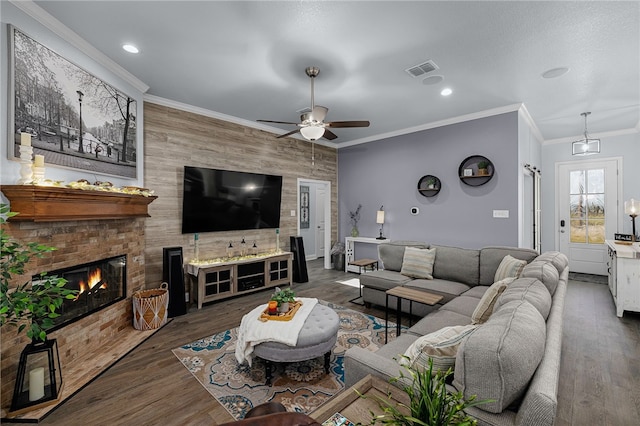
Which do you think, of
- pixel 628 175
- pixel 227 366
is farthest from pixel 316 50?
pixel 628 175

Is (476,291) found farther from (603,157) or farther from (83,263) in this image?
(603,157)

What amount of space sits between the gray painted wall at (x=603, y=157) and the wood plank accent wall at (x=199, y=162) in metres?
5.32

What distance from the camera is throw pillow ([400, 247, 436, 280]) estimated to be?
397 centimetres

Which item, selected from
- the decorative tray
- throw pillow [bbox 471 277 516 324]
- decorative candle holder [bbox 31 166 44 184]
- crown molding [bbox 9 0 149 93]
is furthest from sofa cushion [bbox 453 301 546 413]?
crown molding [bbox 9 0 149 93]

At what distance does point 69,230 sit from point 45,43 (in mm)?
1588

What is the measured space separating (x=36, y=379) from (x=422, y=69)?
4.38 m

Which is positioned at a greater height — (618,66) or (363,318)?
(618,66)

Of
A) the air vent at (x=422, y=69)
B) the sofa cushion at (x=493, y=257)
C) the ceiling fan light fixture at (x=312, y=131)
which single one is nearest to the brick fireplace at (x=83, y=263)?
the ceiling fan light fixture at (x=312, y=131)

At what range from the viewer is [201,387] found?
2.28 meters

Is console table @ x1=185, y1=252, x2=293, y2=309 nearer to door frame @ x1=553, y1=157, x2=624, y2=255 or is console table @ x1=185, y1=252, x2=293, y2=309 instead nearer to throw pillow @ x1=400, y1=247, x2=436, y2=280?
throw pillow @ x1=400, y1=247, x2=436, y2=280

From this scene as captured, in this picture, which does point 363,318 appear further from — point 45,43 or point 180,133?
point 45,43

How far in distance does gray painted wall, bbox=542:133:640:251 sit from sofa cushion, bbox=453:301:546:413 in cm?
631

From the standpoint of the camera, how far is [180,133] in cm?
420

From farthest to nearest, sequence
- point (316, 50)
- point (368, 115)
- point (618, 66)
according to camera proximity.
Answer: point (368, 115)
point (618, 66)
point (316, 50)
